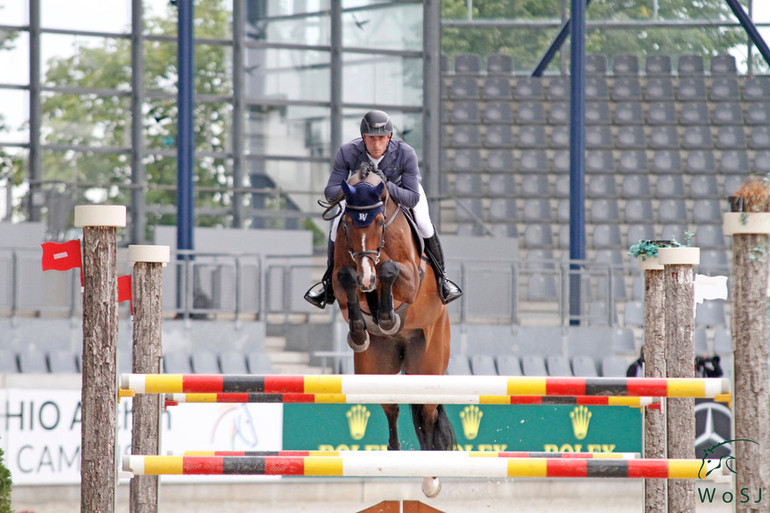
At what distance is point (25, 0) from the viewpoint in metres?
13.8

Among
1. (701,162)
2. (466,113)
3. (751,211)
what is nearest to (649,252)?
(751,211)

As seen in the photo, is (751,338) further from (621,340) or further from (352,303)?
(621,340)

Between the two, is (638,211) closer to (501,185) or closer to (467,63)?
(501,185)

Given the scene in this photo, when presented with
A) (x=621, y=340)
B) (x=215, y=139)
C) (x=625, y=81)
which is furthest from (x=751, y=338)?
(x=625, y=81)

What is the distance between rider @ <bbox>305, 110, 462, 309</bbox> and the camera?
4852 millimetres

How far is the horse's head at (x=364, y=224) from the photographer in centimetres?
454

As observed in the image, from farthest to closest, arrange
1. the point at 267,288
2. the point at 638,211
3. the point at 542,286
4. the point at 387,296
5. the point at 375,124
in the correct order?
the point at 638,211 → the point at 542,286 → the point at 267,288 → the point at 375,124 → the point at 387,296

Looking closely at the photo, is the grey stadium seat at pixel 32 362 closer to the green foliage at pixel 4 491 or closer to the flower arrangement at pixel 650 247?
the green foliage at pixel 4 491

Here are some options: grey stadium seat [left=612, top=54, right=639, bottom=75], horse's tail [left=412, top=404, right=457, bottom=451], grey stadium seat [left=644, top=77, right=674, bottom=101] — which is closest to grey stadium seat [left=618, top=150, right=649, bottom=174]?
grey stadium seat [left=644, top=77, right=674, bottom=101]

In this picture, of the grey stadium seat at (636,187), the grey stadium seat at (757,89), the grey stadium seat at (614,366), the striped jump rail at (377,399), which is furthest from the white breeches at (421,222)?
the grey stadium seat at (757,89)

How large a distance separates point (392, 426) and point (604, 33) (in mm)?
12812

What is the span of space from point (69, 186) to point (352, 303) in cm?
898

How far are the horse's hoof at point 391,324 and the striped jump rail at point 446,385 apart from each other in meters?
0.97

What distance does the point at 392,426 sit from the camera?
18.4ft
